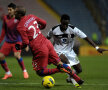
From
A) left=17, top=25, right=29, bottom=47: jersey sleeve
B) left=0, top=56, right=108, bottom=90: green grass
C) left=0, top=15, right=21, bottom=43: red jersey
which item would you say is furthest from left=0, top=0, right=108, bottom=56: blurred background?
left=17, top=25, right=29, bottom=47: jersey sleeve

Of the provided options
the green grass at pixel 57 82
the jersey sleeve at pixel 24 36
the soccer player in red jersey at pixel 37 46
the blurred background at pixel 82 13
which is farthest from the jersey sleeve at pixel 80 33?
the blurred background at pixel 82 13

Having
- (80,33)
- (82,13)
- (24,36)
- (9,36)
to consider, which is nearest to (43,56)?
(24,36)

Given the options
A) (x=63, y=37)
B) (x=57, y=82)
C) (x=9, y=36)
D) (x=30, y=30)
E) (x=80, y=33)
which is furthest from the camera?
(x=9, y=36)

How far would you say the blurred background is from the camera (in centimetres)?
2320

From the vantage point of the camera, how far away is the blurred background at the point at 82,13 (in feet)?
76.1

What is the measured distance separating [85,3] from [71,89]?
20.1m

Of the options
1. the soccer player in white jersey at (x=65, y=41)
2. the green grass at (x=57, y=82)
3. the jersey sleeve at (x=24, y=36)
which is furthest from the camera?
the soccer player in white jersey at (x=65, y=41)

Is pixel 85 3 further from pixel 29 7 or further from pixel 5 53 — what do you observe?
pixel 5 53

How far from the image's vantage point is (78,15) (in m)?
25.2

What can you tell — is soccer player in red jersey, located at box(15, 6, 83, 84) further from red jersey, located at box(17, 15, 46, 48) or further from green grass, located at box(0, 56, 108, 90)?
green grass, located at box(0, 56, 108, 90)

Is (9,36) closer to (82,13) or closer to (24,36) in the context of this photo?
(24,36)

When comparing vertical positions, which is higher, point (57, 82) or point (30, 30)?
point (30, 30)

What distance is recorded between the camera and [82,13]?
25.5m

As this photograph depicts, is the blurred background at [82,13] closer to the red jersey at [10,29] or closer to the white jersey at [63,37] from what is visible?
the red jersey at [10,29]
